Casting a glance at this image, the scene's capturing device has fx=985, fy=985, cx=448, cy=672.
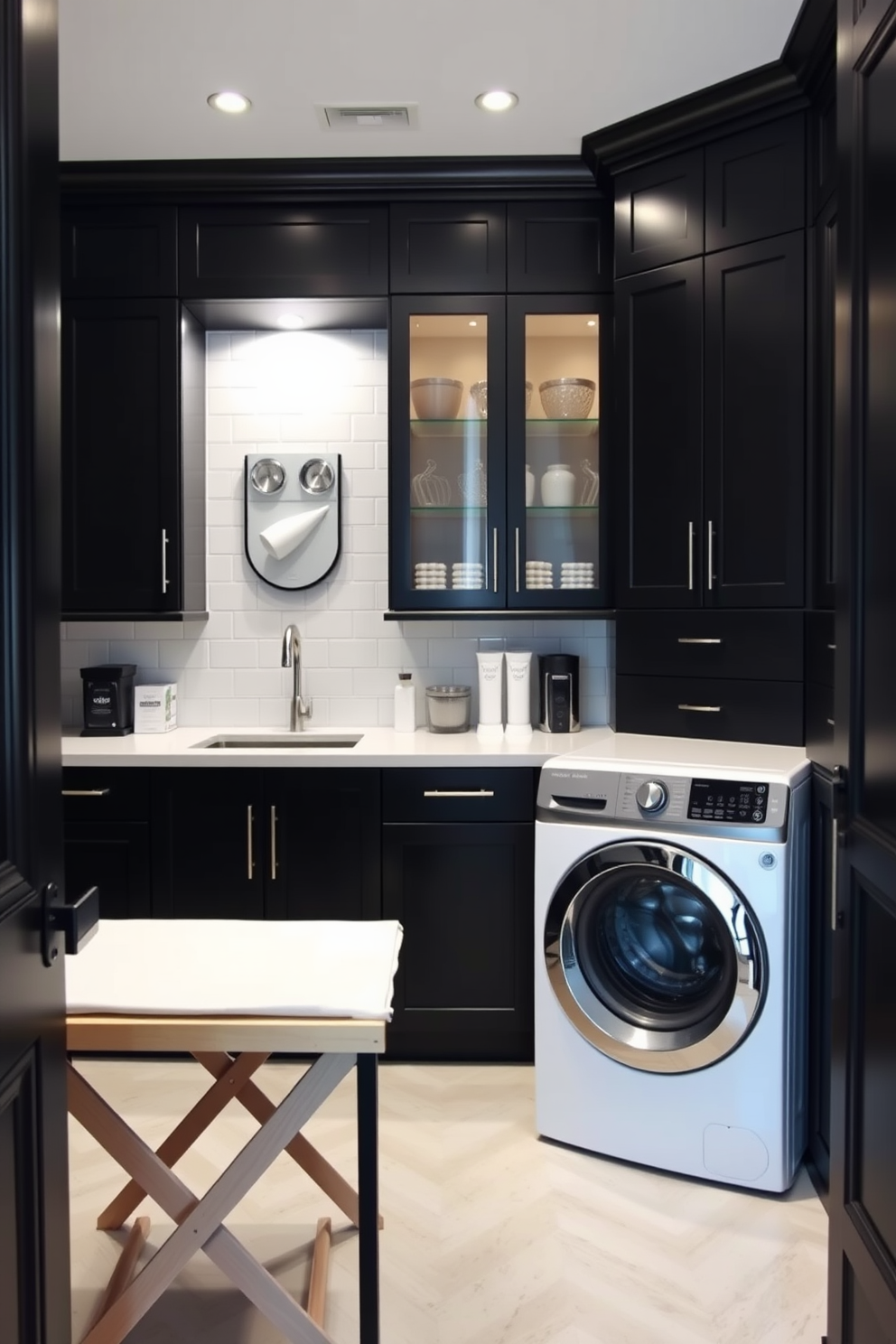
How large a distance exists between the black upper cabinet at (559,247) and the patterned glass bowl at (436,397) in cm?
36

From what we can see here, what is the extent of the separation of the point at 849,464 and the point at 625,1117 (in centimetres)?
175

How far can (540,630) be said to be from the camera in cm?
352

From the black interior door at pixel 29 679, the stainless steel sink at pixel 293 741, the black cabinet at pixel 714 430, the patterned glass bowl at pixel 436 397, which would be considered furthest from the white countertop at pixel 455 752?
the black interior door at pixel 29 679

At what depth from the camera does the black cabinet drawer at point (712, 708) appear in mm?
2742

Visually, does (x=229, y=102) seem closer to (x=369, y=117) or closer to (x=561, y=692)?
(x=369, y=117)

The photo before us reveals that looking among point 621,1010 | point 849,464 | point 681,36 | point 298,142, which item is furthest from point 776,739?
point 298,142

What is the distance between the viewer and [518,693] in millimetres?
3332

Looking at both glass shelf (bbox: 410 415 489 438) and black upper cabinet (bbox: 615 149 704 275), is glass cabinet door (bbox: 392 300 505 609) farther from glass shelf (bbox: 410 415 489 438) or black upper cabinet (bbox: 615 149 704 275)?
black upper cabinet (bbox: 615 149 704 275)

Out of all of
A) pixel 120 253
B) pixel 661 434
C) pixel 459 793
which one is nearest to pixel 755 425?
pixel 661 434

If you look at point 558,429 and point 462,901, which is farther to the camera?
point 558,429

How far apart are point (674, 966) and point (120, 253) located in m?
2.73

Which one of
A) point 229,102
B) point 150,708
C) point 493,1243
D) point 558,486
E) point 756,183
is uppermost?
point 229,102

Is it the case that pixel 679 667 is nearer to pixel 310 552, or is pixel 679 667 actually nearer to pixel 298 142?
pixel 310 552

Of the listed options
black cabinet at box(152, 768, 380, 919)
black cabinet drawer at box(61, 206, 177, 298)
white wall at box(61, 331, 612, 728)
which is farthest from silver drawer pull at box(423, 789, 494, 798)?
black cabinet drawer at box(61, 206, 177, 298)
